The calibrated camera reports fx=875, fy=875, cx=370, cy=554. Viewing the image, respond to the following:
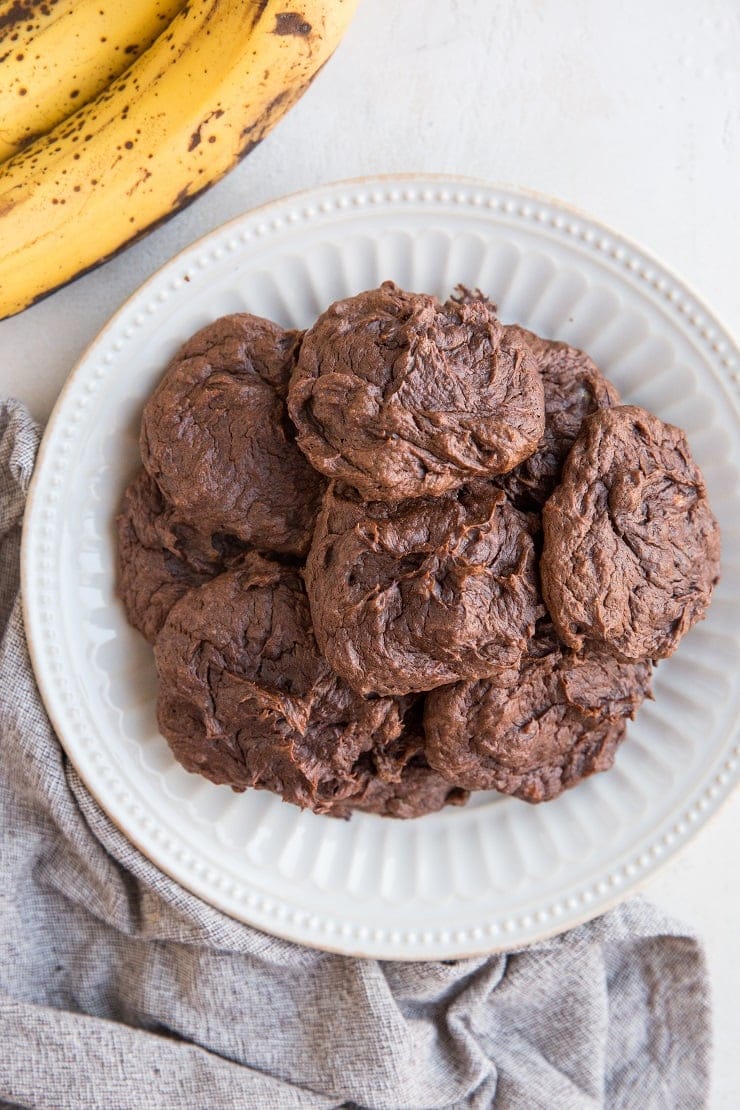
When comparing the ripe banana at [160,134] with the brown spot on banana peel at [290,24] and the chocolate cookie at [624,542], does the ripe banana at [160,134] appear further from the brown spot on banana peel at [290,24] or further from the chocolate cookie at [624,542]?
the chocolate cookie at [624,542]

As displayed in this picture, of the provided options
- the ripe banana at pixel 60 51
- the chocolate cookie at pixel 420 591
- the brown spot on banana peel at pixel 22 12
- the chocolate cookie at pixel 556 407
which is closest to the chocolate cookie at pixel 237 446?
the chocolate cookie at pixel 420 591

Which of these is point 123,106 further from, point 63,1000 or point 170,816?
point 63,1000

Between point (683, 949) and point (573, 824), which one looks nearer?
point (573, 824)

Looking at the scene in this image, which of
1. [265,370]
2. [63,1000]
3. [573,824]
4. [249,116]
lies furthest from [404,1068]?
[249,116]

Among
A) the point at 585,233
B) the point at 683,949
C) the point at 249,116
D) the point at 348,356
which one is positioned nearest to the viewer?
the point at 348,356

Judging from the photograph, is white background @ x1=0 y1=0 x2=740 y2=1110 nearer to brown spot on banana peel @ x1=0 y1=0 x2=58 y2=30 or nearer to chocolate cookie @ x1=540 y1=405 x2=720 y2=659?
brown spot on banana peel @ x1=0 y1=0 x2=58 y2=30
